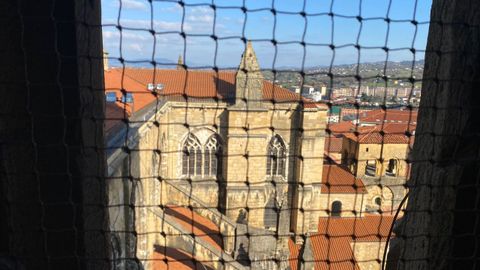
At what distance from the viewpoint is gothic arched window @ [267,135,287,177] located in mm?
13023

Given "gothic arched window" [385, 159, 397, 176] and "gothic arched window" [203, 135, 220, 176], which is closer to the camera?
"gothic arched window" [203, 135, 220, 176]

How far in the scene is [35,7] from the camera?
992mm

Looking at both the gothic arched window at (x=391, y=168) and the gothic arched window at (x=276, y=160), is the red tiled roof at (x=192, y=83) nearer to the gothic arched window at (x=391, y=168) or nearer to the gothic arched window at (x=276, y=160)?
the gothic arched window at (x=276, y=160)

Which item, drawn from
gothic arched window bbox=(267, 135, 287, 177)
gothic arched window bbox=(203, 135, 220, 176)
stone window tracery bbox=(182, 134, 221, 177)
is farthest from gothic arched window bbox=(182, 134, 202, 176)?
gothic arched window bbox=(267, 135, 287, 177)

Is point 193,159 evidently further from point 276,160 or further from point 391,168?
point 391,168

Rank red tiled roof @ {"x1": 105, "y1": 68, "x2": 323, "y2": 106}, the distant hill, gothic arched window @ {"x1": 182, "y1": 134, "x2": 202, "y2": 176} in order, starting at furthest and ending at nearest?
1. gothic arched window @ {"x1": 182, "y1": 134, "x2": 202, "y2": 176}
2. red tiled roof @ {"x1": 105, "y1": 68, "x2": 323, "y2": 106}
3. the distant hill

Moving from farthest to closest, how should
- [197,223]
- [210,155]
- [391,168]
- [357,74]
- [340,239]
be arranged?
[391,168] → [210,155] → [340,239] → [197,223] → [357,74]

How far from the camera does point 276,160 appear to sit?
13.0 m

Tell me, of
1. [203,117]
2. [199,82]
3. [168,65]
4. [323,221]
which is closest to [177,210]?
[203,117]

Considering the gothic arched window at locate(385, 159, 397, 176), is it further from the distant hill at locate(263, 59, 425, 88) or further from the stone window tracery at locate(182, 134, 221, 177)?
the distant hill at locate(263, 59, 425, 88)

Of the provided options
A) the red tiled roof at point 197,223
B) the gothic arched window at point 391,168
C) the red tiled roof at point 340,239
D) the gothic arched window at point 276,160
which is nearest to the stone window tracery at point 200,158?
the gothic arched window at point 276,160

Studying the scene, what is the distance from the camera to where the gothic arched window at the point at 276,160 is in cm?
1302

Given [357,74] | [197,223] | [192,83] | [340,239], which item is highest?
[357,74]

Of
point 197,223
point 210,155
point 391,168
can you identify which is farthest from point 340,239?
point 391,168
